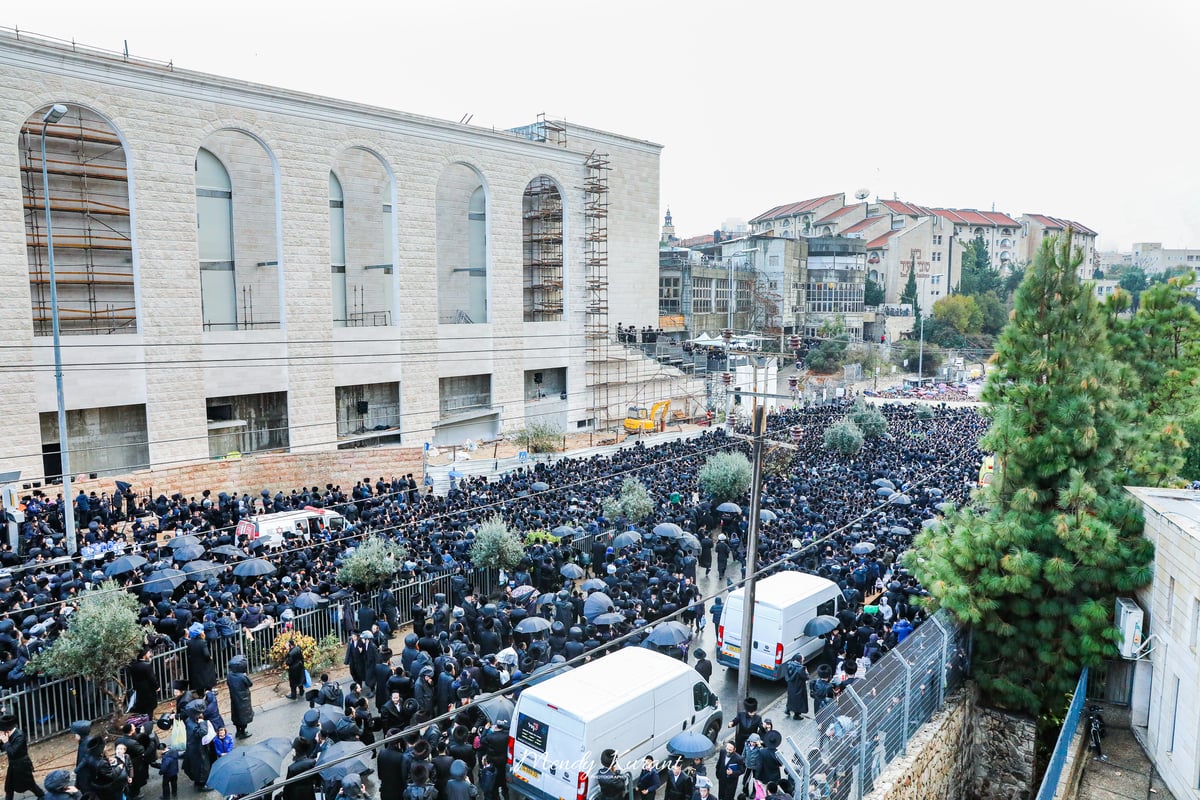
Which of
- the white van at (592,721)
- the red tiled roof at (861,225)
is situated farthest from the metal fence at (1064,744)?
the red tiled roof at (861,225)

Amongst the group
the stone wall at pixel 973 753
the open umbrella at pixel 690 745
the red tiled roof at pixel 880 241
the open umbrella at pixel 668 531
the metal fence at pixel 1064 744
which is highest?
the red tiled roof at pixel 880 241

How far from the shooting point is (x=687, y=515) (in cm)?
2123

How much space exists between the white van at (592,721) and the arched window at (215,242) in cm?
2821

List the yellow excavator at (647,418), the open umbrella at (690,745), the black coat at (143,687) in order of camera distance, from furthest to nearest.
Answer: the yellow excavator at (647,418)
the black coat at (143,687)
the open umbrella at (690,745)

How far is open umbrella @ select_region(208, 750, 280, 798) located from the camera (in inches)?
325

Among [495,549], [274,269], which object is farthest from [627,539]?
[274,269]

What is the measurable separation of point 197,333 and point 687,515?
19.3 metres

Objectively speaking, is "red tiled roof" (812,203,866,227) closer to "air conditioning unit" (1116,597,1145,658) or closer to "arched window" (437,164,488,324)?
"arched window" (437,164,488,324)

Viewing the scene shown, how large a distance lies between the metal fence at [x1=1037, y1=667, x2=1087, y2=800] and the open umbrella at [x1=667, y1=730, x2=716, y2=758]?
13.2ft

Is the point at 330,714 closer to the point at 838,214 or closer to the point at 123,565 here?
the point at 123,565

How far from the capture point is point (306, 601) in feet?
46.6

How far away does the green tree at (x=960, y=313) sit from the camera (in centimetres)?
8038

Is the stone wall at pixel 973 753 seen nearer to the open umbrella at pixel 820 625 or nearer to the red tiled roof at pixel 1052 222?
the open umbrella at pixel 820 625

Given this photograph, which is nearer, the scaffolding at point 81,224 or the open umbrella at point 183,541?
the open umbrella at point 183,541
